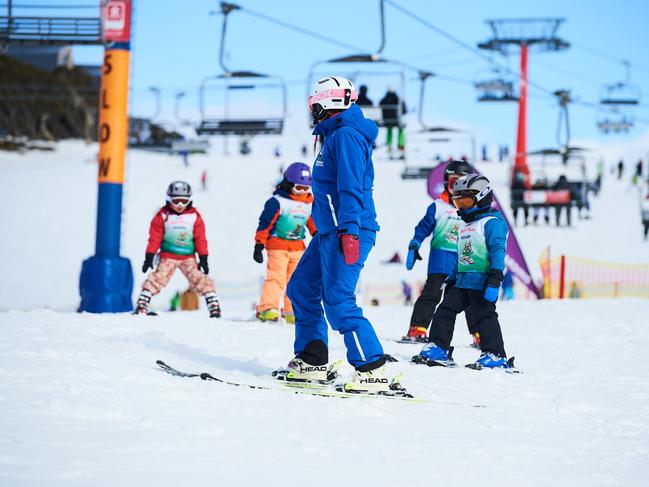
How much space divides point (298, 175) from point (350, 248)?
177 inches

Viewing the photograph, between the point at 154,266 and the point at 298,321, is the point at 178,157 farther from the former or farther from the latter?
the point at 298,321

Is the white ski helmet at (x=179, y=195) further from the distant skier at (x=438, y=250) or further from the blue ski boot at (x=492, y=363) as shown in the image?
the blue ski boot at (x=492, y=363)

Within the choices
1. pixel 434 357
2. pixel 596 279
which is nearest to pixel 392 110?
pixel 596 279

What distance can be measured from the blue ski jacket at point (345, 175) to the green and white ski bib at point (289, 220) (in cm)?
413

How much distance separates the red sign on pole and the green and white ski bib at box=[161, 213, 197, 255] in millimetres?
3945

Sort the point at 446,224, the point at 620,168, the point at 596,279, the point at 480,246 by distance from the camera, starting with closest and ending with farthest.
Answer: the point at 480,246, the point at 446,224, the point at 596,279, the point at 620,168

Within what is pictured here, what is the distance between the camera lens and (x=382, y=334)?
29.8ft

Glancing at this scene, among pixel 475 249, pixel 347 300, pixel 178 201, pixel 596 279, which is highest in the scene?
pixel 178 201

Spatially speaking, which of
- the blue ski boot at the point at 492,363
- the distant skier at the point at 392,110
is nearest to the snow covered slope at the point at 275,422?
the blue ski boot at the point at 492,363

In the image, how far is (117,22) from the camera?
12.6 m

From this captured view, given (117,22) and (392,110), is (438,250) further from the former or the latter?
(392,110)

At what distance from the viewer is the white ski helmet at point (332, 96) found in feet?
17.1

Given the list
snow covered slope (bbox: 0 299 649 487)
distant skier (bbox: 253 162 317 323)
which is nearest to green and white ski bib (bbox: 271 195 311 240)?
distant skier (bbox: 253 162 317 323)

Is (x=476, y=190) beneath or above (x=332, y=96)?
beneath
